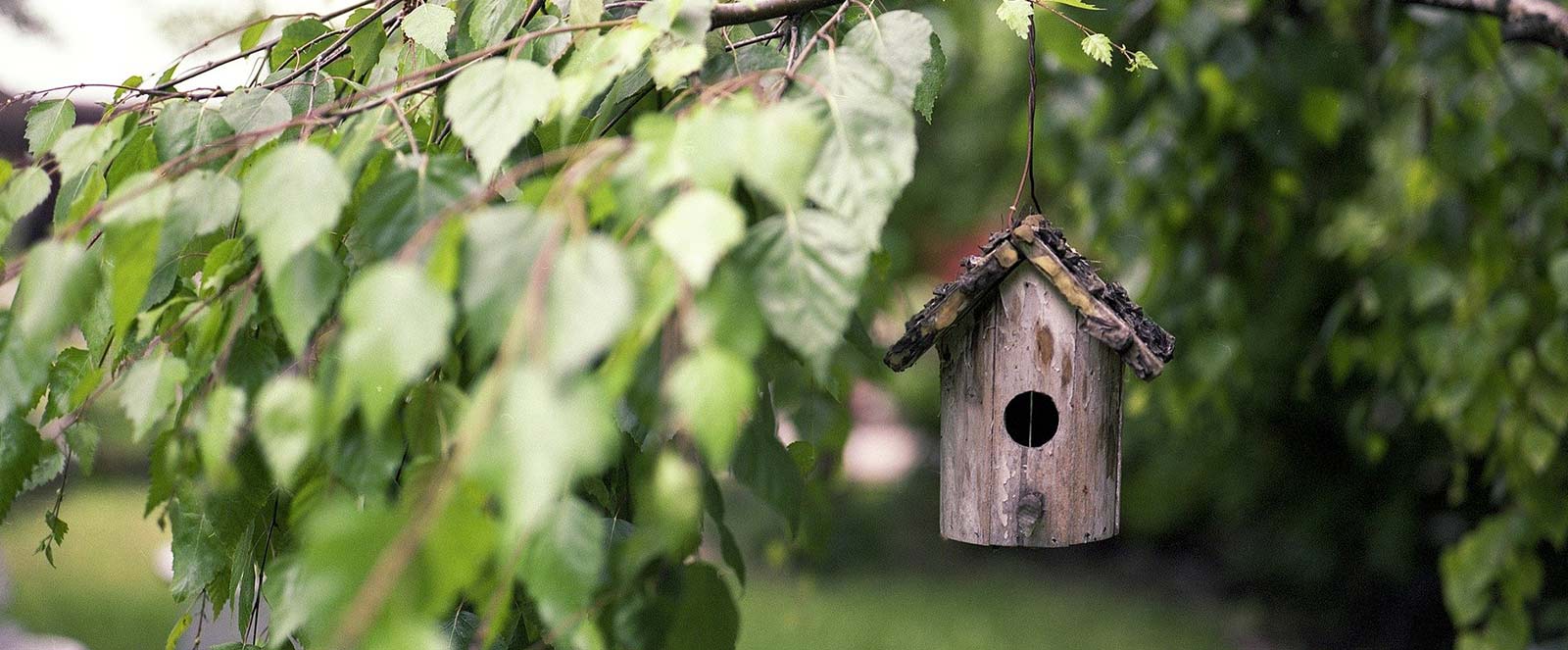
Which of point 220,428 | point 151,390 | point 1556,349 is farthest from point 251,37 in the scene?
point 1556,349

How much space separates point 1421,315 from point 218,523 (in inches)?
83.6

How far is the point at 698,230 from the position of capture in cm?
47

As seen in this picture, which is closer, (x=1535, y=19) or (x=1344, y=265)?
(x=1535, y=19)

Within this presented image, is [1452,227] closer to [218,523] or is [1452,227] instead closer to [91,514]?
[218,523]

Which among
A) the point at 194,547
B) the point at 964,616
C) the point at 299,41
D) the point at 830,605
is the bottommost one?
the point at 830,605

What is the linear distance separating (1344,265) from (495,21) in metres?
2.78

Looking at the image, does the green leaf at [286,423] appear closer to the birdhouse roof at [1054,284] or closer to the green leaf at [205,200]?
the green leaf at [205,200]

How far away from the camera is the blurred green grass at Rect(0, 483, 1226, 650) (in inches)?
115

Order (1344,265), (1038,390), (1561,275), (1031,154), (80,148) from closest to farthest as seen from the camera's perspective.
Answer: (80,148) → (1031,154) → (1038,390) → (1561,275) → (1344,265)

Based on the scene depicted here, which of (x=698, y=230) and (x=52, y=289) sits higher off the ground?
(x=698, y=230)

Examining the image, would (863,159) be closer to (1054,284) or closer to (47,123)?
(1054,284)

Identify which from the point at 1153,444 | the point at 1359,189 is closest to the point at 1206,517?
the point at 1153,444

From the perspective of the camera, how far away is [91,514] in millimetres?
3455

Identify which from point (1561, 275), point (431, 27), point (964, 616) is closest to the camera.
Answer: point (431, 27)
